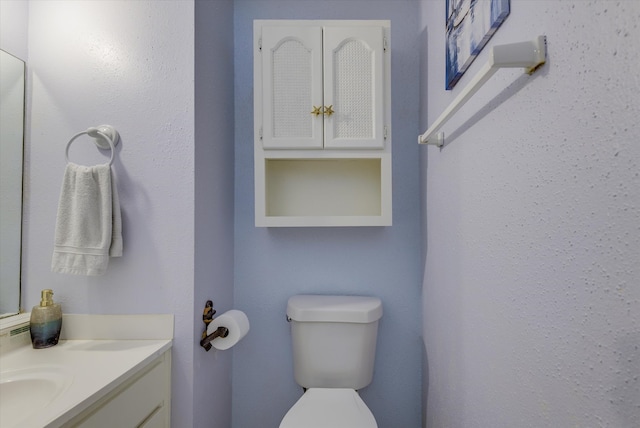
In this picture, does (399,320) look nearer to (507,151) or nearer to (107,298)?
(507,151)

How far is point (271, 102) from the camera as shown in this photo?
1.39m

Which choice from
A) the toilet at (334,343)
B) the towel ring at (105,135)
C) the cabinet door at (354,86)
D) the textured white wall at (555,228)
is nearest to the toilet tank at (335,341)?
the toilet at (334,343)

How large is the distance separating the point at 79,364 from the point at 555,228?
1247 mm

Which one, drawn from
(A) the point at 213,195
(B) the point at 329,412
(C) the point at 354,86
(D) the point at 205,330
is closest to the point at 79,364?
(D) the point at 205,330

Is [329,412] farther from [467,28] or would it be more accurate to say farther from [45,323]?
[467,28]

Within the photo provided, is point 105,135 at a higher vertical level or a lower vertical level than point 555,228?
higher

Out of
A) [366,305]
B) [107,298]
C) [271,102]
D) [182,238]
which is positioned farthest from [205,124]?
[366,305]

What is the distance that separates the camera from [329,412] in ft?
3.90

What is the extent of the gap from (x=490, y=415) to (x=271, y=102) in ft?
4.18

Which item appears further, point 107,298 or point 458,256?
point 107,298

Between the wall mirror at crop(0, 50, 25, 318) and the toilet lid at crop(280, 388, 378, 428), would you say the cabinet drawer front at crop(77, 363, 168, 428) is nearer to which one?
the toilet lid at crop(280, 388, 378, 428)

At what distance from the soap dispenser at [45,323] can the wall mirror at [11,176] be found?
14 cm

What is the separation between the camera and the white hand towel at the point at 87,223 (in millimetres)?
1093

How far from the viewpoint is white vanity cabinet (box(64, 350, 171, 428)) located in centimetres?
83
